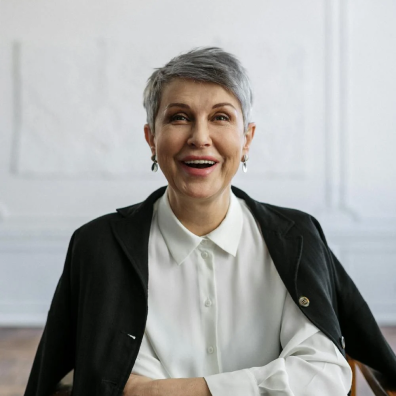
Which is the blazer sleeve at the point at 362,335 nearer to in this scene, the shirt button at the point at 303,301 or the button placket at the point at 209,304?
the shirt button at the point at 303,301

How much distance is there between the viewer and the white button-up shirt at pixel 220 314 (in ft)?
4.42

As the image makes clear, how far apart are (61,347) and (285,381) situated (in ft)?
1.91

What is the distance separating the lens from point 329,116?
14.8 feet

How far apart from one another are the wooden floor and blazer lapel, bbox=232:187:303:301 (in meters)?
2.01

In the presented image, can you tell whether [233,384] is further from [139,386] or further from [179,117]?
[179,117]

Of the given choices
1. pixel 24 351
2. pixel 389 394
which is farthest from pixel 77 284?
pixel 24 351

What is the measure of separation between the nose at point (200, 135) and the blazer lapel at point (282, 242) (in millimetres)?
285

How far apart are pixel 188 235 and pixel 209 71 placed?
1.43 ft

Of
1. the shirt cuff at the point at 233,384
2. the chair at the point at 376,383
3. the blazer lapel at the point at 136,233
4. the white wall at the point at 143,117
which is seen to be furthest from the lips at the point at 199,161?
the white wall at the point at 143,117

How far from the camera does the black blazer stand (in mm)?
1316

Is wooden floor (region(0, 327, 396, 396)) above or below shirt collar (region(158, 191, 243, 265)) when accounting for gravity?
below

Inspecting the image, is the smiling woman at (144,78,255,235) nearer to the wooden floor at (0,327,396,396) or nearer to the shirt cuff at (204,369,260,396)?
the shirt cuff at (204,369,260,396)

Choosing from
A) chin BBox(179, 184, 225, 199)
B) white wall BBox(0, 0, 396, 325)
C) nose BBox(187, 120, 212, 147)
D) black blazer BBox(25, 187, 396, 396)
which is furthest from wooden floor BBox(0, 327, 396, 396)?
nose BBox(187, 120, 212, 147)

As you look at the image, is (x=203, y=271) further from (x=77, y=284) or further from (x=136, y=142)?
(x=136, y=142)
